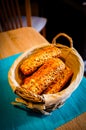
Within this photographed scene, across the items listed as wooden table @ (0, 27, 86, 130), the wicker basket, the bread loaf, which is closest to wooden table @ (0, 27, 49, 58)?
wooden table @ (0, 27, 86, 130)

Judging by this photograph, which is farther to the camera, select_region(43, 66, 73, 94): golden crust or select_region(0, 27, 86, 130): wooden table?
select_region(0, 27, 86, 130): wooden table

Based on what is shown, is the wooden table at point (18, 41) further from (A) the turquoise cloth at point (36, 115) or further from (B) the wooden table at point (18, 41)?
(A) the turquoise cloth at point (36, 115)

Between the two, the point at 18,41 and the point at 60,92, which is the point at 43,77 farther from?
the point at 18,41

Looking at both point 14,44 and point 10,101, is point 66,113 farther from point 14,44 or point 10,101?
point 14,44

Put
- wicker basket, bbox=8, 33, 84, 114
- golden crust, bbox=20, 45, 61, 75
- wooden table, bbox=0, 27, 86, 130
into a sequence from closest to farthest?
wicker basket, bbox=8, 33, 84, 114 < golden crust, bbox=20, 45, 61, 75 < wooden table, bbox=0, 27, 86, 130

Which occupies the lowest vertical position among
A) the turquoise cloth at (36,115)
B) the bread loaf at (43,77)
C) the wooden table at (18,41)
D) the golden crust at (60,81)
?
the turquoise cloth at (36,115)

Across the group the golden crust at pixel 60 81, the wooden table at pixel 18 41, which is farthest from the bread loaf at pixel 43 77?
the wooden table at pixel 18 41

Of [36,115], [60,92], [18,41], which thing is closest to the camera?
[60,92]

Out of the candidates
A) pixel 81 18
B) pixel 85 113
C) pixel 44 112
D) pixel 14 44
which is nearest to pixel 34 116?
pixel 44 112

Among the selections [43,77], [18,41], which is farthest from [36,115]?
[18,41]

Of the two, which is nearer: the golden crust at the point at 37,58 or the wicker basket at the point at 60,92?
the wicker basket at the point at 60,92

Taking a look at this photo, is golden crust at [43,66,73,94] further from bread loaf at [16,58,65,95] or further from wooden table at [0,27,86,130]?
wooden table at [0,27,86,130]

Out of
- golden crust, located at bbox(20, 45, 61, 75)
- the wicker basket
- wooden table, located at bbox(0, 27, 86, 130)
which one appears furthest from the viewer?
wooden table, located at bbox(0, 27, 86, 130)
